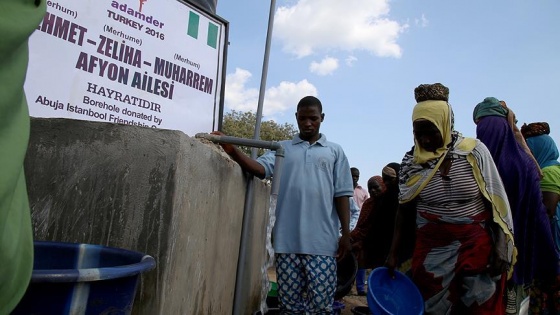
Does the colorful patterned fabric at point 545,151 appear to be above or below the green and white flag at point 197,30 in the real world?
below

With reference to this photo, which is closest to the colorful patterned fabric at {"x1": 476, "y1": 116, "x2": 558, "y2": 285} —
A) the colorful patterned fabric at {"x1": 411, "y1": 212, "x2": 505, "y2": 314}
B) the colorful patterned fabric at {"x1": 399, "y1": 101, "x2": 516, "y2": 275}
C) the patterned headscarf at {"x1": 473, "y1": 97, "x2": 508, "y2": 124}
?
the patterned headscarf at {"x1": 473, "y1": 97, "x2": 508, "y2": 124}

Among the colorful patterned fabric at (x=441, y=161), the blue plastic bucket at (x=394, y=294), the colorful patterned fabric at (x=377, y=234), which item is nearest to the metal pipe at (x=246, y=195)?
the blue plastic bucket at (x=394, y=294)

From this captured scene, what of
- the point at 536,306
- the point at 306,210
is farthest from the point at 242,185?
the point at 536,306

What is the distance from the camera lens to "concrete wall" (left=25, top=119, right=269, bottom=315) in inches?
65.2

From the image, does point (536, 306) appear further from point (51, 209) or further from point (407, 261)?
point (51, 209)

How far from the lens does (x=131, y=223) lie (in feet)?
5.56

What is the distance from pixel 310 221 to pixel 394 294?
0.70 meters

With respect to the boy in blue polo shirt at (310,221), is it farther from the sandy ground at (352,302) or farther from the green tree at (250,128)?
the green tree at (250,128)

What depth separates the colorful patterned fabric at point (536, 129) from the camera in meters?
3.85

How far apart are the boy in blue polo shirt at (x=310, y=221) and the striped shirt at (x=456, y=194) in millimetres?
563

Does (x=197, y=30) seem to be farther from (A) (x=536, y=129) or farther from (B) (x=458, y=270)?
(A) (x=536, y=129)

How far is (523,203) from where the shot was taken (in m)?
2.98

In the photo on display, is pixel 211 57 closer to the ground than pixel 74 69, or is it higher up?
higher up

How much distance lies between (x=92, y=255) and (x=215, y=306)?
3.19 ft
